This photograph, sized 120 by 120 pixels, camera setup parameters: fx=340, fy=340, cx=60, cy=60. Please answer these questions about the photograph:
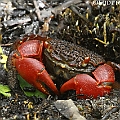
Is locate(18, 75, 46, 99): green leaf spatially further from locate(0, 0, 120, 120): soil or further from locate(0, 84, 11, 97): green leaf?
locate(0, 84, 11, 97): green leaf

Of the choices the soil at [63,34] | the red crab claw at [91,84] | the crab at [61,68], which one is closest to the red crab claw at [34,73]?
the crab at [61,68]

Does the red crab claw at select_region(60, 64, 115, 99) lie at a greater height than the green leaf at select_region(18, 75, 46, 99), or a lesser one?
greater

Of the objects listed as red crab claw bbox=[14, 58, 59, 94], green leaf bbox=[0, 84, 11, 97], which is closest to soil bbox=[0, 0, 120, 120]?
green leaf bbox=[0, 84, 11, 97]

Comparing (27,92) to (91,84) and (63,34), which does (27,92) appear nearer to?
(91,84)

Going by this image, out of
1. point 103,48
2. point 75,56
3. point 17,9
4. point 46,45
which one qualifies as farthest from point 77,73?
point 17,9

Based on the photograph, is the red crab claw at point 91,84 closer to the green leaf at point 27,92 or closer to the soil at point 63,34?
the soil at point 63,34

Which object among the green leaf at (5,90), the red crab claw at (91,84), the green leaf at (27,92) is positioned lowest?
the green leaf at (27,92)

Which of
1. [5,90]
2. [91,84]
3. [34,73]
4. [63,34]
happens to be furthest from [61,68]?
[63,34]

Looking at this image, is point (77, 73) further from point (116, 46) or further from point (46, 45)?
point (116, 46)
